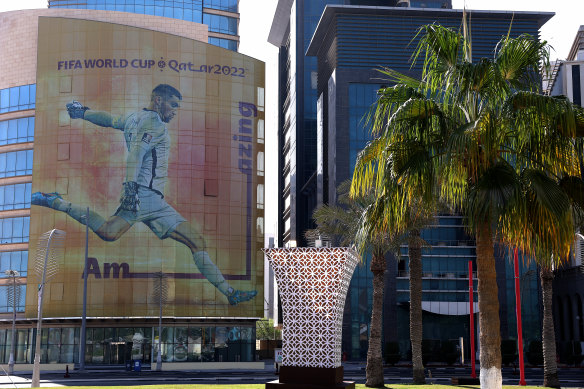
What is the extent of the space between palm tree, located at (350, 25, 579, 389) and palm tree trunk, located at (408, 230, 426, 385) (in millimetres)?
23153

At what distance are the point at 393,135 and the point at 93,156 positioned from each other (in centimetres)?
6401

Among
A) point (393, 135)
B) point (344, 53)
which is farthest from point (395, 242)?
point (344, 53)

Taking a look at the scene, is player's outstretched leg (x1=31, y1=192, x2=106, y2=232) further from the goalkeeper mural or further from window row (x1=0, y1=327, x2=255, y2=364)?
window row (x1=0, y1=327, x2=255, y2=364)

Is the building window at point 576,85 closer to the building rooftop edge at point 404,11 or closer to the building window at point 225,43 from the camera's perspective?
the building rooftop edge at point 404,11

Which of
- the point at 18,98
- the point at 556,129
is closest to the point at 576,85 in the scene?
the point at 18,98

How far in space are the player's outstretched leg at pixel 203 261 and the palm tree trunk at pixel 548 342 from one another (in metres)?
43.4

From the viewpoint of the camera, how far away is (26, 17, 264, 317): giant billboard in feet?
256

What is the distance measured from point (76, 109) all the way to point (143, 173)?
10.3 m

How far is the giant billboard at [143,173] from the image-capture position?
256ft

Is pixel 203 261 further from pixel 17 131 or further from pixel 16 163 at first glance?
pixel 17 131

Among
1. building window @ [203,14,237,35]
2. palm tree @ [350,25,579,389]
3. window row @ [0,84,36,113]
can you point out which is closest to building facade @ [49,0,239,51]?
building window @ [203,14,237,35]

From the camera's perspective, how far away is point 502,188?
18.1 metres

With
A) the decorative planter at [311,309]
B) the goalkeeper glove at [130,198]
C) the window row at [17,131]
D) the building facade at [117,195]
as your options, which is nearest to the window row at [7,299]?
the building facade at [117,195]

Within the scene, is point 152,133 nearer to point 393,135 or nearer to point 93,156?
point 93,156
